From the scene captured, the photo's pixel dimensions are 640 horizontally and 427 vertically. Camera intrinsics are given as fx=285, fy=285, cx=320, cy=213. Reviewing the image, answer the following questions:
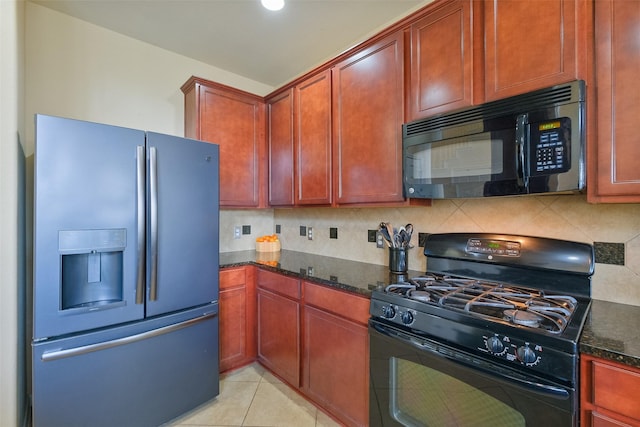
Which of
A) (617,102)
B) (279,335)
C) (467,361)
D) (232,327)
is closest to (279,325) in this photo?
(279,335)

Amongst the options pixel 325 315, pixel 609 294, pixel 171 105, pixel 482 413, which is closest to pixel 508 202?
pixel 609 294

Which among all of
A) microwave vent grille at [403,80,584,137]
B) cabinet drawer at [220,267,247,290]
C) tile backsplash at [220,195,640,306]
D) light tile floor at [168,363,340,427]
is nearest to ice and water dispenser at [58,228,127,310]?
cabinet drawer at [220,267,247,290]

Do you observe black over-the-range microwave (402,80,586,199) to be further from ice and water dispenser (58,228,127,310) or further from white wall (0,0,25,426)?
white wall (0,0,25,426)

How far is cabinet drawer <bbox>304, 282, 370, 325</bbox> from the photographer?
60.6 inches

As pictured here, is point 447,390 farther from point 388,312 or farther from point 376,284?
point 376,284

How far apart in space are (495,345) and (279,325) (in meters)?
1.48

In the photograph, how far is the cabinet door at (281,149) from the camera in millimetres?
2473

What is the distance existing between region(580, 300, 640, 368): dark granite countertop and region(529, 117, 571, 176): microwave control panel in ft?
1.94

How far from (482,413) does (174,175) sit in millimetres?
1934

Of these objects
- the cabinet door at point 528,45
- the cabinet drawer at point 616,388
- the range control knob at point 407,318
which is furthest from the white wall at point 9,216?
the cabinet drawer at point 616,388

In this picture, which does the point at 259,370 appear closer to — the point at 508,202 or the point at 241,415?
the point at 241,415

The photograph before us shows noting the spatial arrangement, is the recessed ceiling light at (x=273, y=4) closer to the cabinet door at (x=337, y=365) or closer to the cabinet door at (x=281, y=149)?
the cabinet door at (x=281, y=149)

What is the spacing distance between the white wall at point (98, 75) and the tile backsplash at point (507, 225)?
1.12 metres

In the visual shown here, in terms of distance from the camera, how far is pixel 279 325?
2.11 meters
